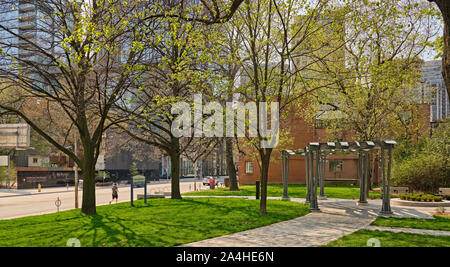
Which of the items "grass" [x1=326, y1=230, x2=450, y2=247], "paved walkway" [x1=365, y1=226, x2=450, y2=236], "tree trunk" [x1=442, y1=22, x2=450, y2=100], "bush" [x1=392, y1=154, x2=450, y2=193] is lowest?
"paved walkway" [x1=365, y1=226, x2=450, y2=236]

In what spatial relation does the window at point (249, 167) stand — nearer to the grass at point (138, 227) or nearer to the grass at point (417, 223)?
the grass at point (138, 227)

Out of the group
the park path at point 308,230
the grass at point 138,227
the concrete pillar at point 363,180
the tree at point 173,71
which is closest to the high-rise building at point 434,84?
the park path at point 308,230

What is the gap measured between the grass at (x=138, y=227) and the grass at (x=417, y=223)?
11.6ft

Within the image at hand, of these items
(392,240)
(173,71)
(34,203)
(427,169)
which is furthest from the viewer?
(34,203)

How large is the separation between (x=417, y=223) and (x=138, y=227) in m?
10.2

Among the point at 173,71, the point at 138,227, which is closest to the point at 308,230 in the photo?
the point at 138,227

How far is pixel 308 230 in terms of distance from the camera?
12633 millimetres

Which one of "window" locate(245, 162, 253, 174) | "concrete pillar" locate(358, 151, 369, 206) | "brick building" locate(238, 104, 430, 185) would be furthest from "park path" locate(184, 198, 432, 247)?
"window" locate(245, 162, 253, 174)

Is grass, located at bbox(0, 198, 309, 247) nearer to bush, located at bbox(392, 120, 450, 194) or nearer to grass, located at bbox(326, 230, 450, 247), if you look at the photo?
grass, located at bbox(326, 230, 450, 247)

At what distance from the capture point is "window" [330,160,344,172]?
49938 millimetres

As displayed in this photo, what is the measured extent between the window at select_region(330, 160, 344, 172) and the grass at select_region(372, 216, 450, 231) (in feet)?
114

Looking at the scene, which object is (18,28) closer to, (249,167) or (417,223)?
(417,223)
